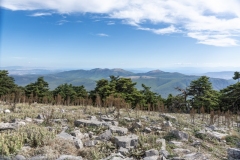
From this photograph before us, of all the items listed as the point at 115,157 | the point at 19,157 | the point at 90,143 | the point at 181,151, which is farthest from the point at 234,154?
the point at 19,157

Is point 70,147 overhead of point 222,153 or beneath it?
overhead

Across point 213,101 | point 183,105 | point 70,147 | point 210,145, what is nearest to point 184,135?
point 210,145

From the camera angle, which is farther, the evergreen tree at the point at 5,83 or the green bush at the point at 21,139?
the evergreen tree at the point at 5,83

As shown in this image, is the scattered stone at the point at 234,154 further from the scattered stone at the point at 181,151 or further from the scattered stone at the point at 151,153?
the scattered stone at the point at 151,153

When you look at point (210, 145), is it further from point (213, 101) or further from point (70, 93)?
point (70, 93)

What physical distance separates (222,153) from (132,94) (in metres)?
26.4

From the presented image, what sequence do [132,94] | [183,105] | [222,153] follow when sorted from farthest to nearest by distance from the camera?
[132,94] < [183,105] < [222,153]

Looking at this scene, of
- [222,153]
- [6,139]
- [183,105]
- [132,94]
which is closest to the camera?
[6,139]

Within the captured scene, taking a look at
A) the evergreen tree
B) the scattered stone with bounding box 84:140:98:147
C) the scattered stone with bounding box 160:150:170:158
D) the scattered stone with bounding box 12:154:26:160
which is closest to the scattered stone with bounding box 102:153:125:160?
the scattered stone with bounding box 84:140:98:147

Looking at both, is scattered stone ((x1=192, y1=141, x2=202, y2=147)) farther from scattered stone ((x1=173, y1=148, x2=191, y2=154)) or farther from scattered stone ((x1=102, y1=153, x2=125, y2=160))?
scattered stone ((x1=102, y1=153, x2=125, y2=160))

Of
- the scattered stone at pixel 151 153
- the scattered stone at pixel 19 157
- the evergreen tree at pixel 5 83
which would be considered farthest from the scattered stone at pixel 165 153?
the evergreen tree at pixel 5 83

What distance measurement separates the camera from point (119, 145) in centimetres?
778

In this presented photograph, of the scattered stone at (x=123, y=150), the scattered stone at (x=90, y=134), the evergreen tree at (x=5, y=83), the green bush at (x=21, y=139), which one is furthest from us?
the evergreen tree at (x=5, y=83)

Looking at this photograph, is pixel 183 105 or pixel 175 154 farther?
pixel 183 105
